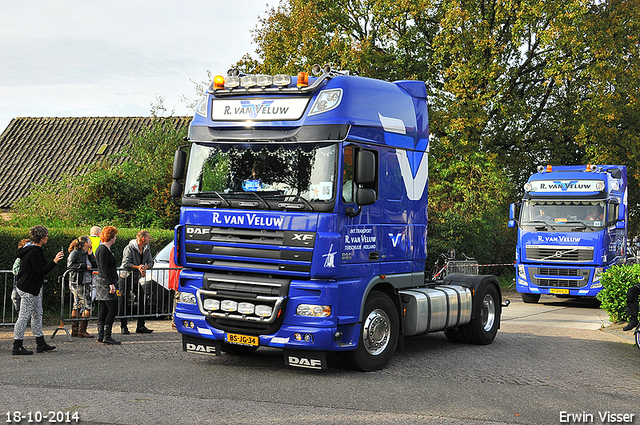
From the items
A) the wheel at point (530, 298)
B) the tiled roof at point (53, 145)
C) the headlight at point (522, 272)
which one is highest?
the tiled roof at point (53, 145)

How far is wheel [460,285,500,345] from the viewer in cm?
1134

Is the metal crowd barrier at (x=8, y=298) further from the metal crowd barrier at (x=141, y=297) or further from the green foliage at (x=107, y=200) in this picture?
the green foliage at (x=107, y=200)

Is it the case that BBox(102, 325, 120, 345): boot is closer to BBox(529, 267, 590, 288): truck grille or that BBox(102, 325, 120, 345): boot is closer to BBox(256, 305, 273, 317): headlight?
BBox(256, 305, 273, 317): headlight

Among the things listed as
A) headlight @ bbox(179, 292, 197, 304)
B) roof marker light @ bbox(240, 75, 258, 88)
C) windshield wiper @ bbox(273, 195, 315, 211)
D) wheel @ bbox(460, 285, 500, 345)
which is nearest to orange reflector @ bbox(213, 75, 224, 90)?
roof marker light @ bbox(240, 75, 258, 88)

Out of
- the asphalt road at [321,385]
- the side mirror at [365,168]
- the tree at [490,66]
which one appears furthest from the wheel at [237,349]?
the tree at [490,66]

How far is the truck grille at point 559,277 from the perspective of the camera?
17.7 metres

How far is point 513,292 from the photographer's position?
23.7 m

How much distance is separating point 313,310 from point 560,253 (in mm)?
11571

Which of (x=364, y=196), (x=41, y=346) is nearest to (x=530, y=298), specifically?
(x=364, y=196)

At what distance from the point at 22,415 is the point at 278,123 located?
4.34 meters

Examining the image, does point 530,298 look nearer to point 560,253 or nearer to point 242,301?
point 560,253

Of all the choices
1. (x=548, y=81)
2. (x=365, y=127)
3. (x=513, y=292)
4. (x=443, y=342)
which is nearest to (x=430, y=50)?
(x=548, y=81)

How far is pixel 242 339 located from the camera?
8523 mm

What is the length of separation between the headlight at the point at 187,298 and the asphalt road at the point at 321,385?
33.5 inches
